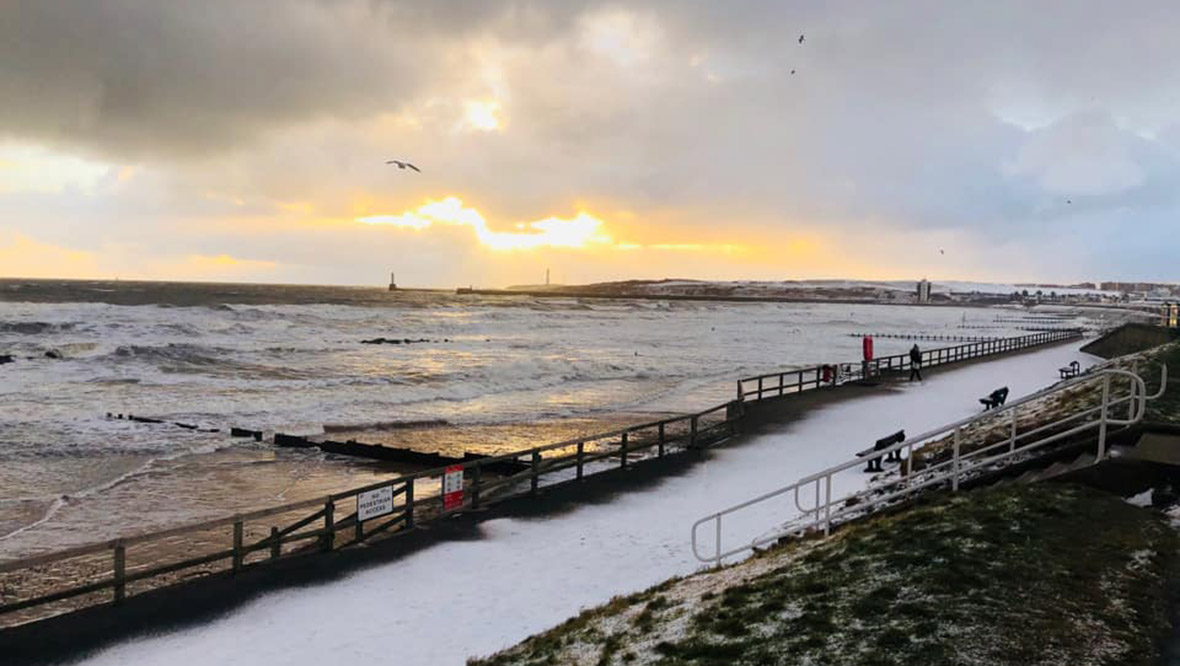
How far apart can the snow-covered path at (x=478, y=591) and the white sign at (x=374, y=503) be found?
138 centimetres

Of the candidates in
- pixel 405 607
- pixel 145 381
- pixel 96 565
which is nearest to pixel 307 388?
pixel 145 381

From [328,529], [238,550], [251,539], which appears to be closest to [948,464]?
[328,529]

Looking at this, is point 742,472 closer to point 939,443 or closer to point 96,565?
point 939,443

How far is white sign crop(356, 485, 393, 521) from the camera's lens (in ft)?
41.2

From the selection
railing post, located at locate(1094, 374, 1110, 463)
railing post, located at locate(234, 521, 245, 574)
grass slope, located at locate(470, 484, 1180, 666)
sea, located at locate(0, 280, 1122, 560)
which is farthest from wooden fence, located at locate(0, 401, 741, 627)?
railing post, located at locate(1094, 374, 1110, 463)

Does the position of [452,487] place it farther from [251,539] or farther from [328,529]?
[251,539]

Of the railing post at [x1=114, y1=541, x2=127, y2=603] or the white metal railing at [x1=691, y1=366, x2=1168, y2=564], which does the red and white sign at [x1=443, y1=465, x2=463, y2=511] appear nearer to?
the white metal railing at [x1=691, y1=366, x2=1168, y2=564]

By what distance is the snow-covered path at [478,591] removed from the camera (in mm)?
8609

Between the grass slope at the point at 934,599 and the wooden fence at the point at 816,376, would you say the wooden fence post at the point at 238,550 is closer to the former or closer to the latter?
the grass slope at the point at 934,599

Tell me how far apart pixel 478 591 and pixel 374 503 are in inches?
128

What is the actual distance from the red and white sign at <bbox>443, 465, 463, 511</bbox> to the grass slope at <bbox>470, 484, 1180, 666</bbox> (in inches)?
212

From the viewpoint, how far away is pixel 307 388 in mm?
39531

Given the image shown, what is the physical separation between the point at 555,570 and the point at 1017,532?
609 centimetres

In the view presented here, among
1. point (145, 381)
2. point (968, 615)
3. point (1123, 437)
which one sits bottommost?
point (145, 381)
